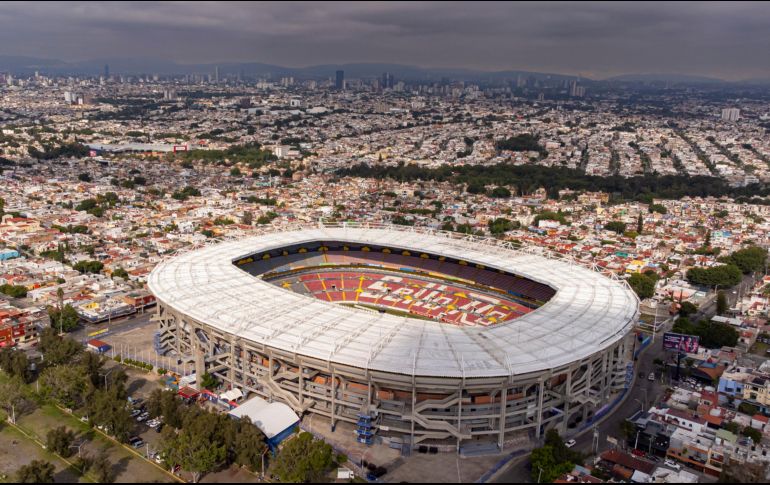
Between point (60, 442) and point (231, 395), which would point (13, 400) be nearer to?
point (60, 442)

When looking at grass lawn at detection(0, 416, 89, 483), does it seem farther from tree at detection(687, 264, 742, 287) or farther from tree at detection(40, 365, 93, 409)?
tree at detection(687, 264, 742, 287)

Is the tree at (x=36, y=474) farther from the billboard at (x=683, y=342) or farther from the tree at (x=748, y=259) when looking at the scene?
the tree at (x=748, y=259)

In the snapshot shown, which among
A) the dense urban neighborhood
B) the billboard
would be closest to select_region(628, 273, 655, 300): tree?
the dense urban neighborhood

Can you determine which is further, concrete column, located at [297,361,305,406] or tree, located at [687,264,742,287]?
tree, located at [687,264,742,287]

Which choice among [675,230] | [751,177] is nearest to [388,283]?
[675,230]

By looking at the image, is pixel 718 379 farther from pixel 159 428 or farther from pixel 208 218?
pixel 208 218

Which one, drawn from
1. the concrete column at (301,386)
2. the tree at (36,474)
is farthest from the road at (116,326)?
the concrete column at (301,386)
